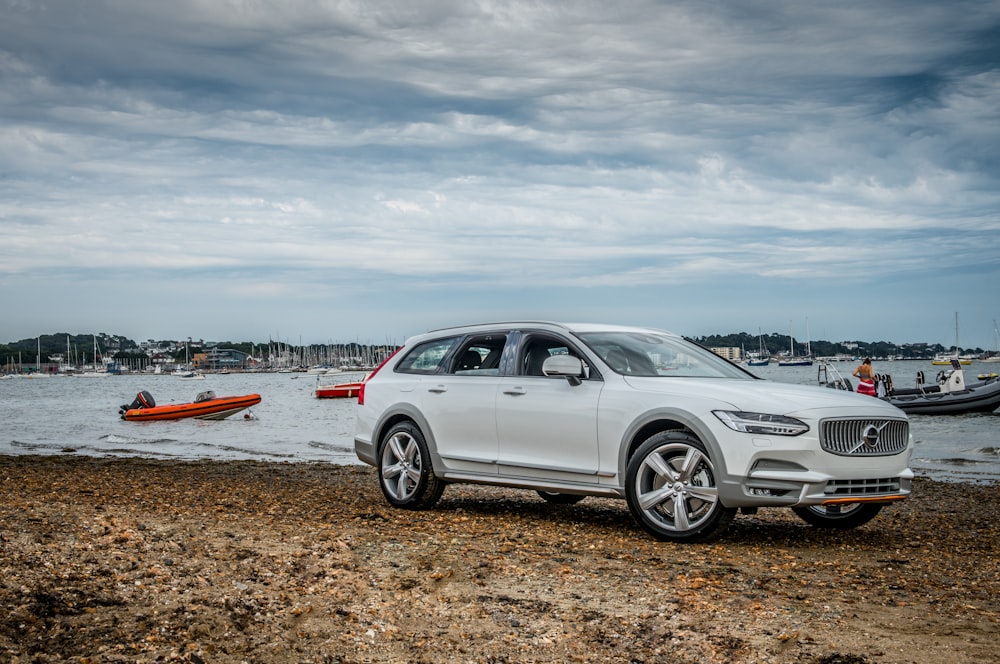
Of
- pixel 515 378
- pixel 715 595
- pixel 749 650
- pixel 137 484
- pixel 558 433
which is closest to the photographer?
pixel 749 650

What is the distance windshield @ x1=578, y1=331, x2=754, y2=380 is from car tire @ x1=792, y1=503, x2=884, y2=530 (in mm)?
1280

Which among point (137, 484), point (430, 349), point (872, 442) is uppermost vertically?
point (430, 349)

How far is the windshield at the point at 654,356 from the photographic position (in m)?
8.45

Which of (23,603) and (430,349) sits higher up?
(430,349)

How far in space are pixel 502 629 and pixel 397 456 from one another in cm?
494

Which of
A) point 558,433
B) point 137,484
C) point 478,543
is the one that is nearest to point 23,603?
point 478,543

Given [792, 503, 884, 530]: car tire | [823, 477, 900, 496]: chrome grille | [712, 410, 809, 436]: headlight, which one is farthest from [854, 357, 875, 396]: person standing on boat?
[712, 410, 809, 436]: headlight

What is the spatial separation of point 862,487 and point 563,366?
2457 mm

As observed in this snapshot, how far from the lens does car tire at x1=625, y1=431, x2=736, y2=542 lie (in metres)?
7.43

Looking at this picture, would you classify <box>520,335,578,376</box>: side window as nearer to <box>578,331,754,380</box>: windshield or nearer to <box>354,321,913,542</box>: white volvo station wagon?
<box>354,321,913,542</box>: white volvo station wagon

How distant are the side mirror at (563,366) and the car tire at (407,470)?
1937mm

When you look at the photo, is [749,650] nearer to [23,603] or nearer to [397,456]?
[23,603]

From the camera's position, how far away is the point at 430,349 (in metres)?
10.2

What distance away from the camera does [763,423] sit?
23.8 feet
